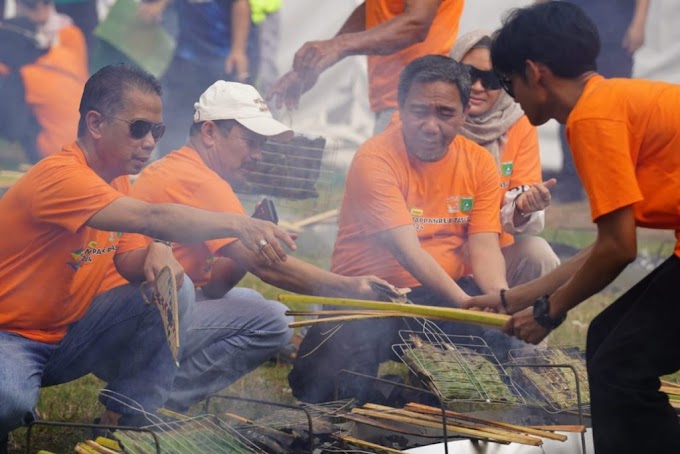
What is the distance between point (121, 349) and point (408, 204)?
1589 mm

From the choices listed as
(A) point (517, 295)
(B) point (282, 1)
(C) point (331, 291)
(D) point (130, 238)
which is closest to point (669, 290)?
(A) point (517, 295)

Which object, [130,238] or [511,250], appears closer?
[130,238]

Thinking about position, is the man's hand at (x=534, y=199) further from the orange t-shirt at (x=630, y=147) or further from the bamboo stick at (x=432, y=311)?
the orange t-shirt at (x=630, y=147)

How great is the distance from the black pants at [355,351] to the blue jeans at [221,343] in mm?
342

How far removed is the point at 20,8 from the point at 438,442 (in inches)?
270

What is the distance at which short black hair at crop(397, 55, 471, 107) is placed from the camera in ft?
16.1

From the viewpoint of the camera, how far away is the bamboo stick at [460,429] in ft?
12.6

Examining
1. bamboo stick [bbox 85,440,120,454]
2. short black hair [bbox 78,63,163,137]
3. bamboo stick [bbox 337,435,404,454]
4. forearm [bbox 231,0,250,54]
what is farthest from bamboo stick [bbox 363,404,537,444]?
forearm [bbox 231,0,250,54]

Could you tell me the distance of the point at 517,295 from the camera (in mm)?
4059

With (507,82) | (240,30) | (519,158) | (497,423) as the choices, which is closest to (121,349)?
(497,423)

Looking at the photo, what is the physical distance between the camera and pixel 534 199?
5.14 metres

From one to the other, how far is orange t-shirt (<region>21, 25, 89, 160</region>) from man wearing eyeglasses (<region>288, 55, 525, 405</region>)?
2858mm

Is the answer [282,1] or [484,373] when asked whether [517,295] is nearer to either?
[484,373]

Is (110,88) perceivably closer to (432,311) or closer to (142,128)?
(142,128)
